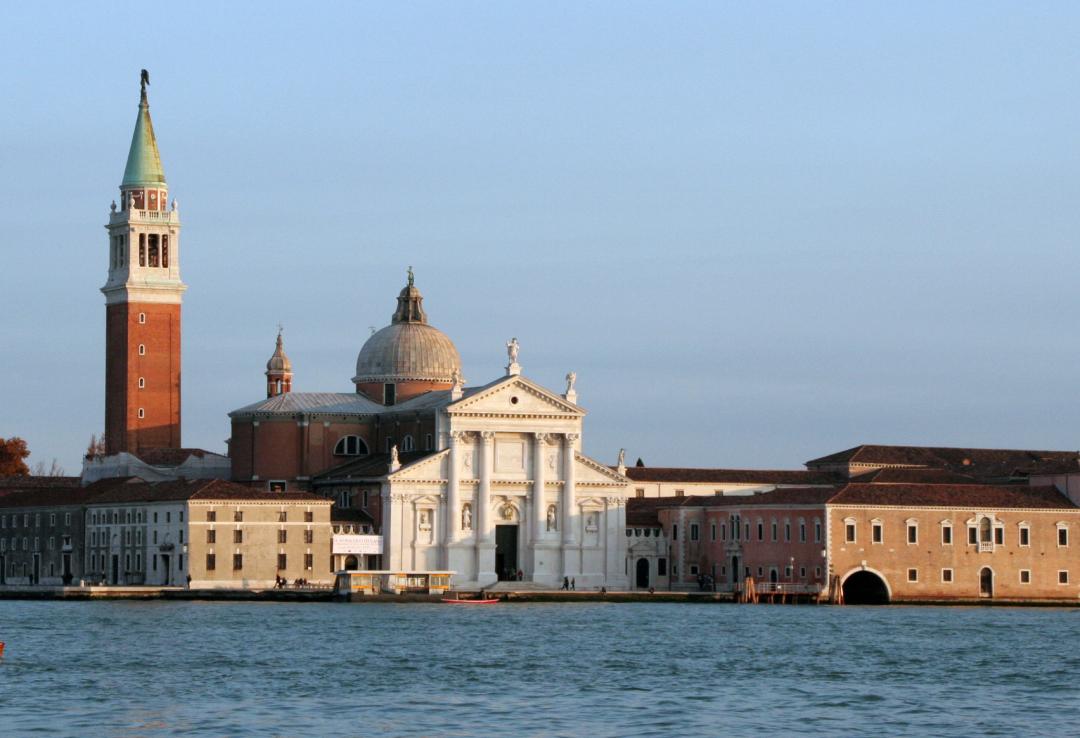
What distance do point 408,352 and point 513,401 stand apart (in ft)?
34.2

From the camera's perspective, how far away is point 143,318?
98438 millimetres

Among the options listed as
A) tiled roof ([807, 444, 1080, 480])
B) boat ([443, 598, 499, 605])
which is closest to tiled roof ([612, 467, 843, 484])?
tiled roof ([807, 444, 1080, 480])

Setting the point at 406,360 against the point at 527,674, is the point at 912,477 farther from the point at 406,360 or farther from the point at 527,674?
the point at 527,674

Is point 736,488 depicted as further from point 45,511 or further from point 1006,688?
point 1006,688

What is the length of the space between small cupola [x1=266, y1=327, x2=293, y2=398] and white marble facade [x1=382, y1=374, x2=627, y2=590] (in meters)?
12.2

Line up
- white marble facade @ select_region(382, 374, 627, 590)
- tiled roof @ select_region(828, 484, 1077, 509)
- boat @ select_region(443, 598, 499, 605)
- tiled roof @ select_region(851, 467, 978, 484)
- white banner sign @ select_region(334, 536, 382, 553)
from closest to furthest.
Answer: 1. boat @ select_region(443, 598, 499, 605)
2. tiled roof @ select_region(828, 484, 1077, 509)
3. white banner sign @ select_region(334, 536, 382, 553)
4. white marble facade @ select_region(382, 374, 627, 590)
5. tiled roof @ select_region(851, 467, 978, 484)

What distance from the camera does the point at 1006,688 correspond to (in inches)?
1930

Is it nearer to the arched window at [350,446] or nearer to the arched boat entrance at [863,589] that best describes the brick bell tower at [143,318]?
the arched window at [350,446]

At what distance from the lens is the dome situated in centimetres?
9888

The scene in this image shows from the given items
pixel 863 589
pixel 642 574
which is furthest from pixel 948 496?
pixel 642 574

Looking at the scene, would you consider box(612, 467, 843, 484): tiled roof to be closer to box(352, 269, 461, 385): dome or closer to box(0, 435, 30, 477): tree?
box(352, 269, 461, 385): dome

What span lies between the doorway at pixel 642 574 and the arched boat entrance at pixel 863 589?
9.23m

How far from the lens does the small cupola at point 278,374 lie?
100812 mm

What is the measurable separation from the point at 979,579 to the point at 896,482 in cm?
571
